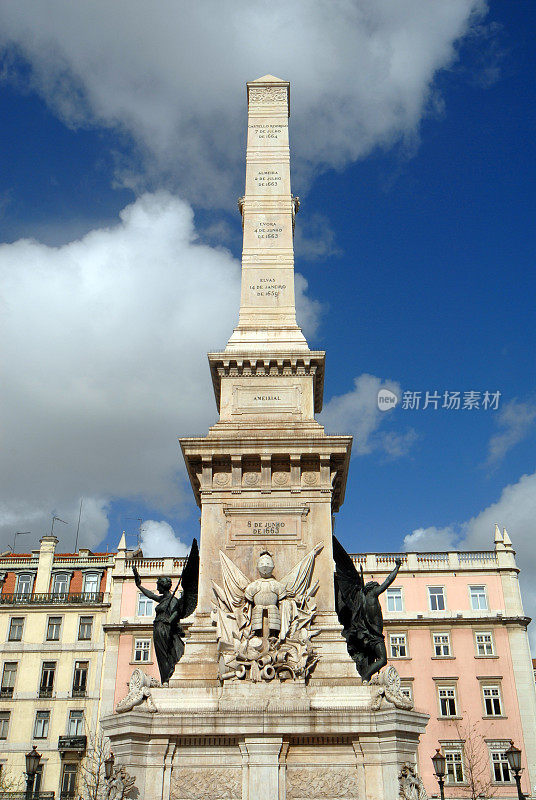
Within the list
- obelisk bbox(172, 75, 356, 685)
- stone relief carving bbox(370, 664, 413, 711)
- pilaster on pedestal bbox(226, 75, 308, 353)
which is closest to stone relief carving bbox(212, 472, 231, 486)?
obelisk bbox(172, 75, 356, 685)

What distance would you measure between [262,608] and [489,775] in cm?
2671

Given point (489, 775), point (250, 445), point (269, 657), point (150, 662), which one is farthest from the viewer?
point (150, 662)

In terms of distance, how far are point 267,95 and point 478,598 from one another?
29.5m

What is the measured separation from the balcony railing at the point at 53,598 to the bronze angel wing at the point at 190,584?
28059 millimetres

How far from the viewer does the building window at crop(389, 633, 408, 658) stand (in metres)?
42.8

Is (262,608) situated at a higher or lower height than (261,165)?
lower

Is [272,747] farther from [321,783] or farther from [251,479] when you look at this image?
[251,479]

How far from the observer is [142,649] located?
44.0 metres

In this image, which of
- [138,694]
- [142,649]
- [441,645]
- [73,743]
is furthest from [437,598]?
[138,694]

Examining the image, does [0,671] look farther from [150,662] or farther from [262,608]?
[262,608]

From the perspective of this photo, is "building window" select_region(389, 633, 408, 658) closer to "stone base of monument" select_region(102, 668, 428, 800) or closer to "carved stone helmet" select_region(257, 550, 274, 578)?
"carved stone helmet" select_region(257, 550, 274, 578)

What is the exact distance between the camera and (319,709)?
17312 millimetres

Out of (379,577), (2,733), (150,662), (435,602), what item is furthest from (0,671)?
(435,602)

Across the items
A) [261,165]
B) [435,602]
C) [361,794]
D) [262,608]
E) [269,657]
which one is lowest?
[361,794]
